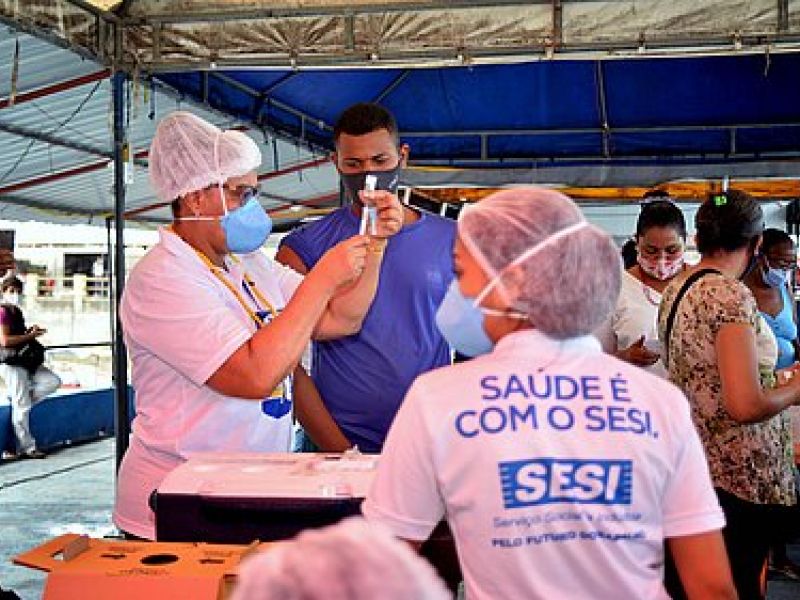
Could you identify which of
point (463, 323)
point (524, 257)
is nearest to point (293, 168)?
point (463, 323)

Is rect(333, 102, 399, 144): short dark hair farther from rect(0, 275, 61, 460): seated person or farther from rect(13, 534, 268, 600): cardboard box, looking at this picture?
rect(0, 275, 61, 460): seated person

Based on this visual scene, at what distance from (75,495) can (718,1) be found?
4986 millimetres

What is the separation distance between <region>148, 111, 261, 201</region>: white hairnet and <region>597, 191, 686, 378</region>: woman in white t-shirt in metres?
1.51

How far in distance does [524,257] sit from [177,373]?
0.79 meters

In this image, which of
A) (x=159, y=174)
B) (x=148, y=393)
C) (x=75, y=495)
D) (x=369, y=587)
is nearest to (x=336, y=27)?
(x=159, y=174)

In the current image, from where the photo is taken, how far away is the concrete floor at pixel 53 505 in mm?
4355

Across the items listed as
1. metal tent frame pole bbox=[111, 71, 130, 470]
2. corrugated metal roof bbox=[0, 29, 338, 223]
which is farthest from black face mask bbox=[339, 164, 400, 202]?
metal tent frame pole bbox=[111, 71, 130, 470]

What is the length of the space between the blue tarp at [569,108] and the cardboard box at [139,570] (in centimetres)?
422

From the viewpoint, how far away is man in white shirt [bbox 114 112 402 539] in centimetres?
174

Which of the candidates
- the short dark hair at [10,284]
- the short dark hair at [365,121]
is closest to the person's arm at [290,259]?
the short dark hair at [365,121]

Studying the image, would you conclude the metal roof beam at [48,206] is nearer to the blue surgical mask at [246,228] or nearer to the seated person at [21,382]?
the seated person at [21,382]

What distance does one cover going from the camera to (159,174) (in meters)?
2.01

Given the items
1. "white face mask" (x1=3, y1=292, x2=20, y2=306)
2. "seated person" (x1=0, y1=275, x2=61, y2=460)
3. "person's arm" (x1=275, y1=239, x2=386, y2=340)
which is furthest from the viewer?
"white face mask" (x1=3, y1=292, x2=20, y2=306)

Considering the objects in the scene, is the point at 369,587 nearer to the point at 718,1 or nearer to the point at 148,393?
the point at 148,393
